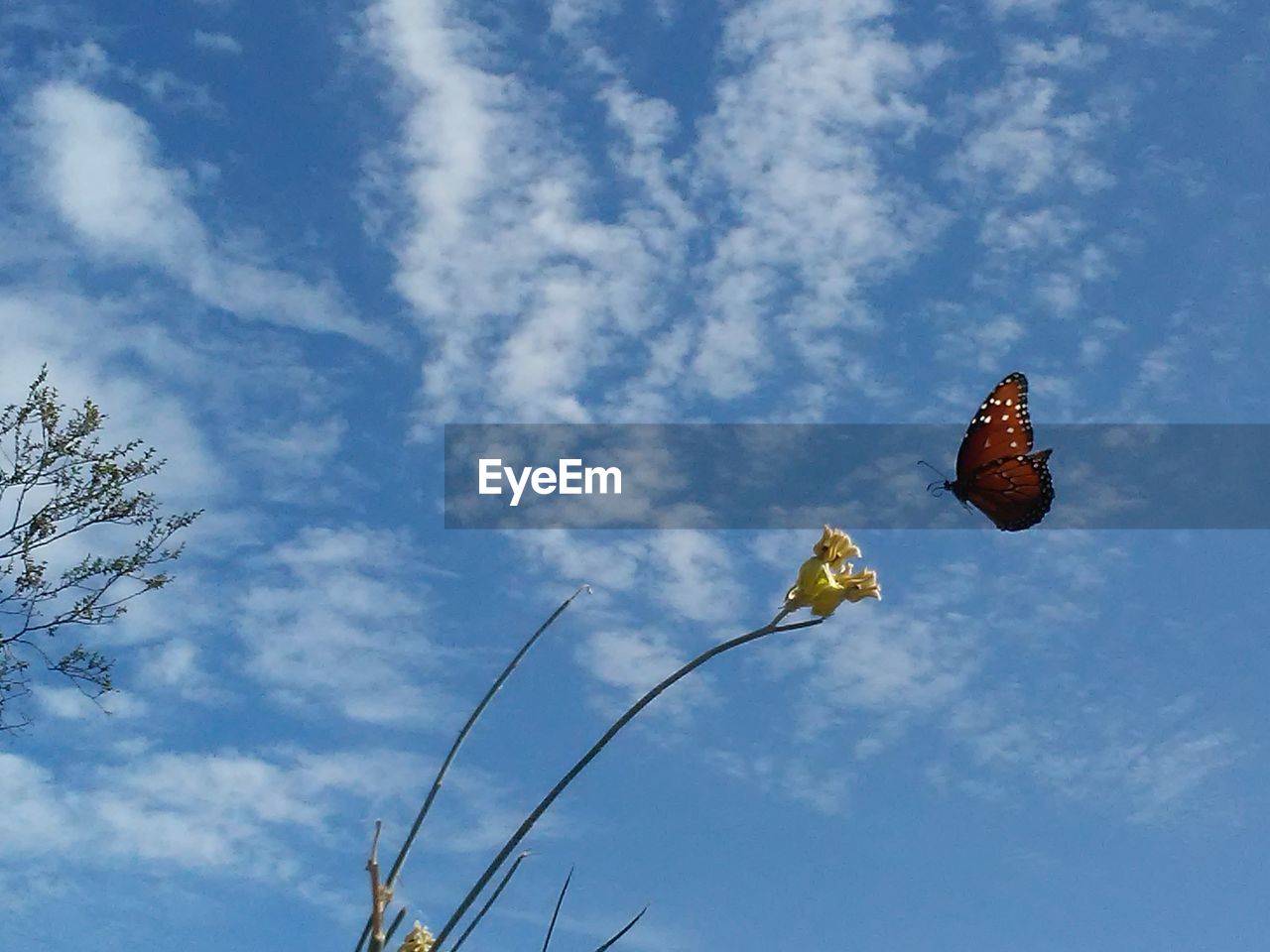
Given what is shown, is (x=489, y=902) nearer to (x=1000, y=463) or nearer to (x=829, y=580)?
(x=829, y=580)

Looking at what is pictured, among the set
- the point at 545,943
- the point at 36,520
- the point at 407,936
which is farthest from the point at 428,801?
the point at 36,520

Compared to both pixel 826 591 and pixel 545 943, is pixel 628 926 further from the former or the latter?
pixel 826 591

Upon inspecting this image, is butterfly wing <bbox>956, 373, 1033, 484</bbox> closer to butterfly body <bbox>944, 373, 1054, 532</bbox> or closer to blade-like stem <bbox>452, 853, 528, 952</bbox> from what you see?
butterfly body <bbox>944, 373, 1054, 532</bbox>

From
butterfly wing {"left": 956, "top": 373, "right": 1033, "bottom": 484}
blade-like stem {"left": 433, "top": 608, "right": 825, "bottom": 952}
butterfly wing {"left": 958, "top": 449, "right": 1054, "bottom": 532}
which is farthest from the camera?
butterfly wing {"left": 958, "top": 449, "right": 1054, "bottom": 532}

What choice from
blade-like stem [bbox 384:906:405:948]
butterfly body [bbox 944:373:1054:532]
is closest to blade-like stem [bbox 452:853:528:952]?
blade-like stem [bbox 384:906:405:948]

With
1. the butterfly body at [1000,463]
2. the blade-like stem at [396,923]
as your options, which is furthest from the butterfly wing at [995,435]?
the blade-like stem at [396,923]

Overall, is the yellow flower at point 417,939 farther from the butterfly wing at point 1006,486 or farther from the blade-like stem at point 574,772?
the butterfly wing at point 1006,486
